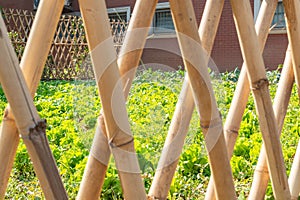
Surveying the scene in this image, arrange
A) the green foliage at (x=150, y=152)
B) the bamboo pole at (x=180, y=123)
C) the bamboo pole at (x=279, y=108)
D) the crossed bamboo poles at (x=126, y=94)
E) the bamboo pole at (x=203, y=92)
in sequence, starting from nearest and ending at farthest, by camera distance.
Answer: the crossed bamboo poles at (x=126, y=94) → the bamboo pole at (x=203, y=92) → the bamboo pole at (x=180, y=123) → the bamboo pole at (x=279, y=108) → the green foliage at (x=150, y=152)

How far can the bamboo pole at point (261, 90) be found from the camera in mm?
1331

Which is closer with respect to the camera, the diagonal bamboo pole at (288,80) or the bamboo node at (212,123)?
the bamboo node at (212,123)

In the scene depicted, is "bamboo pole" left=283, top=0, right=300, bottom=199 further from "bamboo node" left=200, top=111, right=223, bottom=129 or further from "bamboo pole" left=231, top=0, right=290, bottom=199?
"bamboo node" left=200, top=111, right=223, bottom=129

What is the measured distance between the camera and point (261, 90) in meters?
1.44

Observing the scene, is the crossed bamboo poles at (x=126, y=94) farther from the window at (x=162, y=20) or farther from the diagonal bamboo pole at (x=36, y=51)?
the window at (x=162, y=20)

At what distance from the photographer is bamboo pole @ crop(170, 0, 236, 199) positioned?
1.11 m

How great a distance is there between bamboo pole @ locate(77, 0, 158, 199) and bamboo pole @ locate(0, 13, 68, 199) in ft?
0.90

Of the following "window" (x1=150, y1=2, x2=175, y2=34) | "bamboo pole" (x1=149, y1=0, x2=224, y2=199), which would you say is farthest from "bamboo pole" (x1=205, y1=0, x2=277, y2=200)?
"window" (x1=150, y1=2, x2=175, y2=34)

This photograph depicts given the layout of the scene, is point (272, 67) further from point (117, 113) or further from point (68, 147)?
point (117, 113)

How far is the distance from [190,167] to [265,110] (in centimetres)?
145

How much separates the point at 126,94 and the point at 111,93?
213 millimetres

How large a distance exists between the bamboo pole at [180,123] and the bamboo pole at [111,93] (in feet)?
1.08

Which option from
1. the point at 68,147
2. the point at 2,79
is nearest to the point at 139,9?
the point at 2,79

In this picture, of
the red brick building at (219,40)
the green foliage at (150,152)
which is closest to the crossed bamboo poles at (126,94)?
the green foliage at (150,152)
